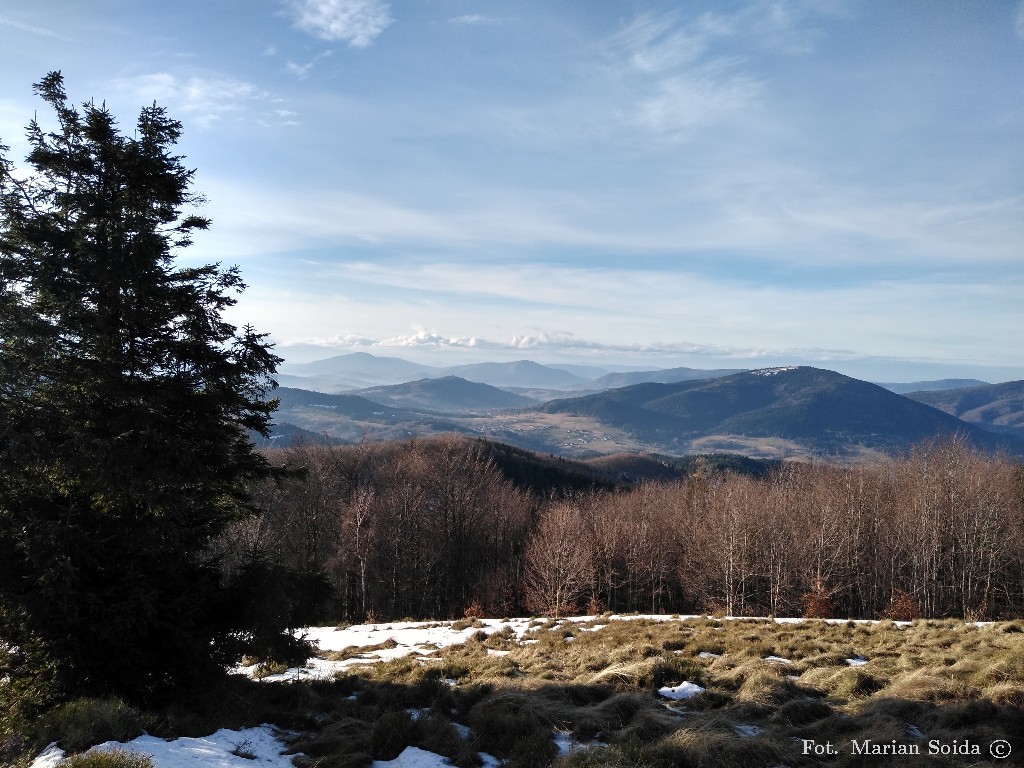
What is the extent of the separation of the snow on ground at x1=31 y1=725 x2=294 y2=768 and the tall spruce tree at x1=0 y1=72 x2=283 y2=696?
235 cm

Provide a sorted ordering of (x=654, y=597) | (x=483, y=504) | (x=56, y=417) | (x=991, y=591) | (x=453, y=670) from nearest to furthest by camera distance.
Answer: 1. (x=56, y=417)
2. (x=453, y=670)
3. (x=991, y=591)
4. (x=654, y=597)
5. (x=483, y=504)

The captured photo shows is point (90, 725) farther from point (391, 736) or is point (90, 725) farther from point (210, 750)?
point (391, 736)

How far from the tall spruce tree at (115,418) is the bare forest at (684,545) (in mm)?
28352

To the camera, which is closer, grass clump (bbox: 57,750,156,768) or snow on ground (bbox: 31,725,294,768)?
grass clump (bbox: 57,750,156,768)

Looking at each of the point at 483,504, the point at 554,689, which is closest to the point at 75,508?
the point at 554,689

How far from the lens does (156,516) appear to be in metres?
9.62

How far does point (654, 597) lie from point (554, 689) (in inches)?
1647

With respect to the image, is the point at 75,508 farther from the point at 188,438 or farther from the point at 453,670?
the point at 453,670

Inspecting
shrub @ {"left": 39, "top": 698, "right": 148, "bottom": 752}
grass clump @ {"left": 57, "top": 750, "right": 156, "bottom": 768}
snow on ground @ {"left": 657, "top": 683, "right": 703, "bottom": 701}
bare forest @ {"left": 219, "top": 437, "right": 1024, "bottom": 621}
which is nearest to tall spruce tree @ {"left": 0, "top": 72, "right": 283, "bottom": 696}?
shrub @ {"left": 39, "top": 698, "right": 148, "bottom": 752}

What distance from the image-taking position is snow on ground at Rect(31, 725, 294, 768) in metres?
6.43

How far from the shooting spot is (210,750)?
23.5ft

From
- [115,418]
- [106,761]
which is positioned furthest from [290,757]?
[115,418]

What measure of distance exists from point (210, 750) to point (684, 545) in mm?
48311

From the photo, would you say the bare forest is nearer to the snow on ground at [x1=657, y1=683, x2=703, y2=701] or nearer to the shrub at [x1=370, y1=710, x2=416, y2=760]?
the snow on ground at [x1=657, y1=683, x2=703, y2=701]
